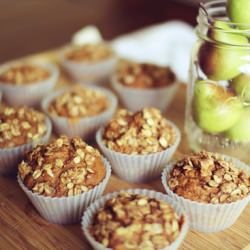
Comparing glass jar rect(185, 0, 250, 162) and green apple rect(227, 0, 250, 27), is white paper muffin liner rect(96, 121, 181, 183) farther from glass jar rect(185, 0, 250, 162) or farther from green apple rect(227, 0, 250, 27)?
green apple rect(227, 0, 250, 27)

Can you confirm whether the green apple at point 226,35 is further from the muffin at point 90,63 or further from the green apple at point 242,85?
the muffin at point 90,63

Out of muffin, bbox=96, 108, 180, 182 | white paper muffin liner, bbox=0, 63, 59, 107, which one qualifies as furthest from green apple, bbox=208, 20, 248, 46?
white paper muffin liner, bbox=0, 63, 59, 107

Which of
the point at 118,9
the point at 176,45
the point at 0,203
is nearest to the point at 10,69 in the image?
the point at 0,203

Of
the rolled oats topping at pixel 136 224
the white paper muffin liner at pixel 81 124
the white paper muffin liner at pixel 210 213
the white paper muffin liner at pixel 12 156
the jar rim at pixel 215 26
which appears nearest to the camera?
the rolled oats topping at pixel 136 224

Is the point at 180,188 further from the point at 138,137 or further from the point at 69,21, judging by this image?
the point at 69,21

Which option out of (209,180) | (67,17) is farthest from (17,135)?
(67,17)

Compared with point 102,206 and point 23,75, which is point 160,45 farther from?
point 102,206

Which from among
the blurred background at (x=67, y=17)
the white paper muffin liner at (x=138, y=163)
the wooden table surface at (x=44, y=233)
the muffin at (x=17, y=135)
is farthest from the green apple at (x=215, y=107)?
the blurred background at (x=67, y=17)
